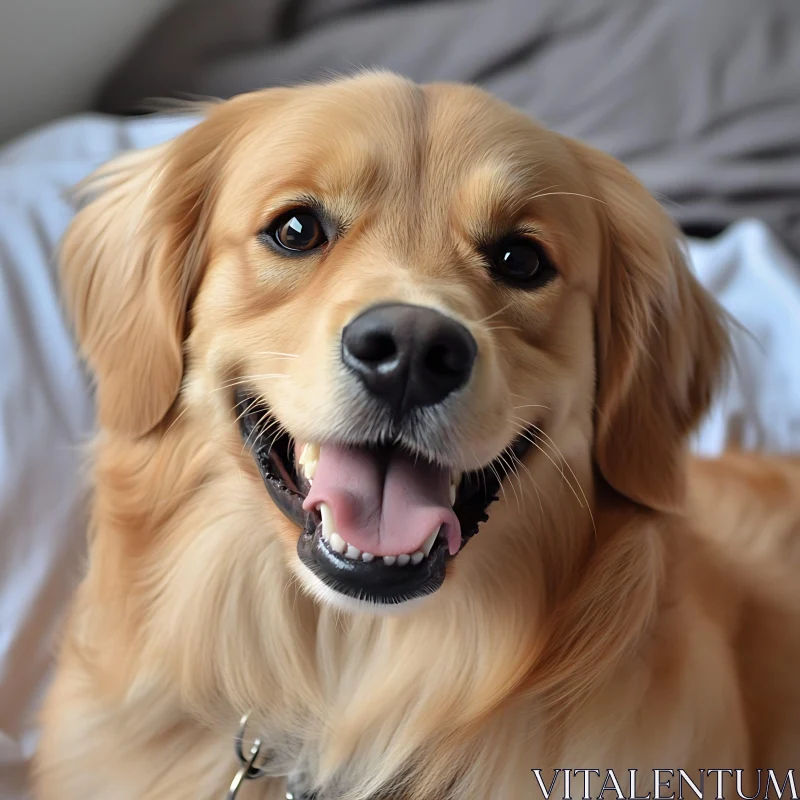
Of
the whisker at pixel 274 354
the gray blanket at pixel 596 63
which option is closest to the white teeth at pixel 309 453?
the whisker at pixel 274 354

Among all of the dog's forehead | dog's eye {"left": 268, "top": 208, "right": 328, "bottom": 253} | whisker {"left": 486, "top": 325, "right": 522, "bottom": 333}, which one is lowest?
whisker {"left": 486, "top": 325, "right": 522, "bottom": 333}

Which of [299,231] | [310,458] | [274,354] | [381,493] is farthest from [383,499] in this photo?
[299,231]

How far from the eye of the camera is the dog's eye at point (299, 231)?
1.13 m

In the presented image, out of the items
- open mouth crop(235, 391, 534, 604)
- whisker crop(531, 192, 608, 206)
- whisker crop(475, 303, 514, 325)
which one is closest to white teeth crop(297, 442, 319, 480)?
open mouth crop(235, 391, 534, 604)

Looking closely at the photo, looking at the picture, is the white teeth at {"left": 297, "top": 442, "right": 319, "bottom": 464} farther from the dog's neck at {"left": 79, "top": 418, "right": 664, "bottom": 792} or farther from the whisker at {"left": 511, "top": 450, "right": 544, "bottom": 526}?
the whisker at {"left": 511, "top": 450, "right": 544, "bottom": 526}

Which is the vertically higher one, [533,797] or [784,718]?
[533,797]

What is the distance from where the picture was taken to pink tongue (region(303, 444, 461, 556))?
0.98 metres

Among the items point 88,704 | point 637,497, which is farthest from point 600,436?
point 88,704

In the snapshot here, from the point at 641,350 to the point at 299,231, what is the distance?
554 millimetres

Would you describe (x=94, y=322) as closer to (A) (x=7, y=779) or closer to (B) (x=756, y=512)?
(A) (x=7, y=779)

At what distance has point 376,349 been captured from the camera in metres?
0.91

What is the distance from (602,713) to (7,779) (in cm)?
98

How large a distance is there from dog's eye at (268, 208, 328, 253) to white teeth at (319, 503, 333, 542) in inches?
14.6

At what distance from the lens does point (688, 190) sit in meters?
2.35
